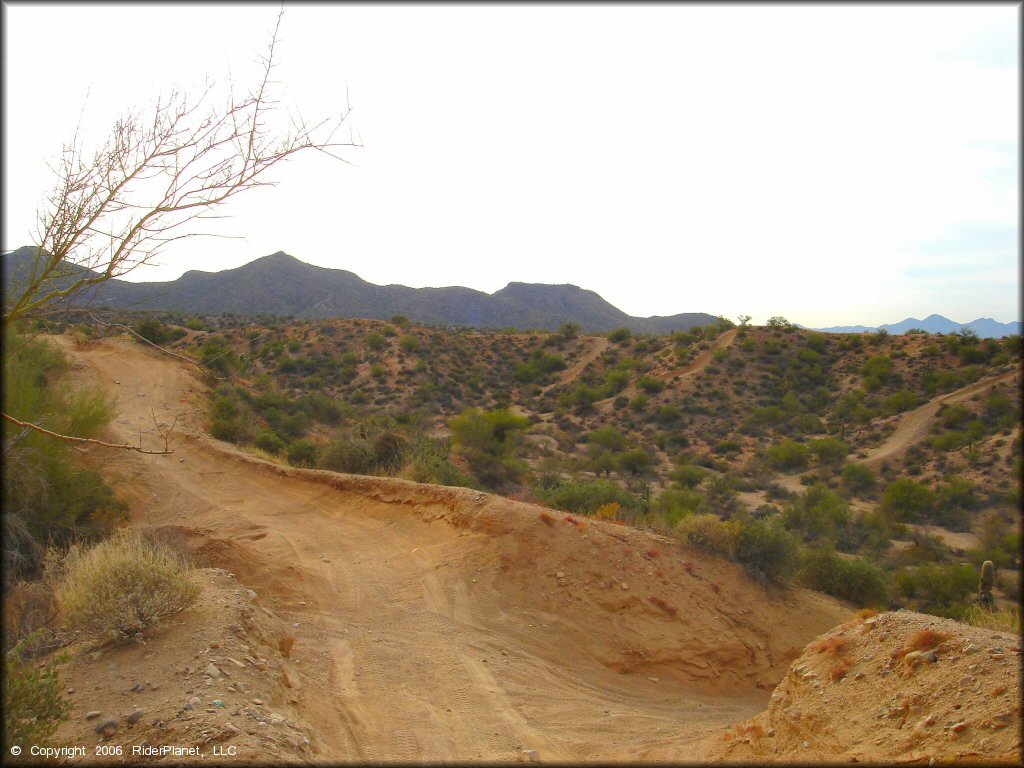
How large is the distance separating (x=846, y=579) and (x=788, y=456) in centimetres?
1615

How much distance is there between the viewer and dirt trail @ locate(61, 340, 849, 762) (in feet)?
18.5

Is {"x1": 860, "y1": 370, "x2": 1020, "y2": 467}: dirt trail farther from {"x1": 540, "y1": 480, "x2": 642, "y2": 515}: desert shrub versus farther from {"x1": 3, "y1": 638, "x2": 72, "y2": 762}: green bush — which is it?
{"x1": 3, "y1": 638, "x2": 72, "y2": 762}: green bush

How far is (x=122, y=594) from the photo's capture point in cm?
548

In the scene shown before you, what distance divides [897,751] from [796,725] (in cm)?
104

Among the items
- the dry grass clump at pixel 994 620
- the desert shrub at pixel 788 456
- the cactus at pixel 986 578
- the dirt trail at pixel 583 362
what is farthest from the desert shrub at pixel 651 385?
the dry grass clump at pixel 994 620

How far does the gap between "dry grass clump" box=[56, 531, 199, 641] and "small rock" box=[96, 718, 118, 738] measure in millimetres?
1236

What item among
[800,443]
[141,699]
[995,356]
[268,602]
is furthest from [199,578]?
[995,356]

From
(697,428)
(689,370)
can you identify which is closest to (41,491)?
(697,428)

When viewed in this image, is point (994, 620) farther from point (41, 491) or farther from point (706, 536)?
point (41, 491)

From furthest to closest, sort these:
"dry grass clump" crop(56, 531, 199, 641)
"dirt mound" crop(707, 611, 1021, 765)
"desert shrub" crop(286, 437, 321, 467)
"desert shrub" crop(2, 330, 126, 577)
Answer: "desert shrub" crop(286, 437, 321, 467) < "desert shrub" crop(2, 330, 126, 577) < "dry grass clump" crop(56, 531, 199, 641) < "dirt mound" crop(707, 611, 1021, 765)

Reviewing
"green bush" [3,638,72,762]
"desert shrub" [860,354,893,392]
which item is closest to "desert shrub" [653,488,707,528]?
"green bush" [3,638,72,762]

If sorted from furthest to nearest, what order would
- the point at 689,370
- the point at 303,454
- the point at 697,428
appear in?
the point at 689,370, the point at 697,428, the point at 303,454

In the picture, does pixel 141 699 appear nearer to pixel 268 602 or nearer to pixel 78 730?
pixel 78 730

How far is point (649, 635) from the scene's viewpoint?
862 centimetres
